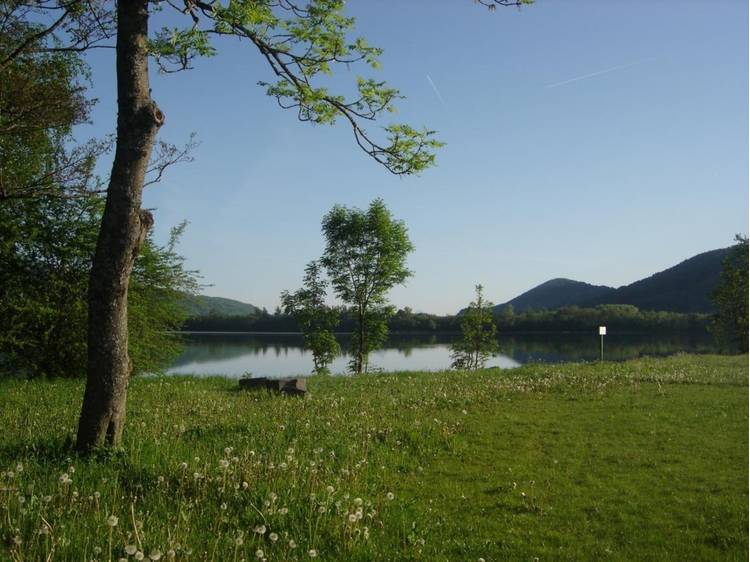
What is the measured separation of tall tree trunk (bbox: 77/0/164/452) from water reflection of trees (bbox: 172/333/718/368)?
54.7 m

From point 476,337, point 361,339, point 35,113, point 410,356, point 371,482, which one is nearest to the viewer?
point 371,482

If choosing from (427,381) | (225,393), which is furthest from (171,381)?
(427,381)

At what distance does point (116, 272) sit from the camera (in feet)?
27.7

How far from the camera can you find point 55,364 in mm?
21203

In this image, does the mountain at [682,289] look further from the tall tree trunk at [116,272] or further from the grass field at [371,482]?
the tall tree trunk at [116,272]

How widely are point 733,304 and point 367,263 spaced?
131 ft

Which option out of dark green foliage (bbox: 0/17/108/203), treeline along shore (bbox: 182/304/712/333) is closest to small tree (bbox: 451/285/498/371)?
dark green foliage (bbox: 0/17/108/203)

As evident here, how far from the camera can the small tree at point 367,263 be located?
46.4 meters

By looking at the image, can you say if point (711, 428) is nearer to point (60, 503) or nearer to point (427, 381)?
point (427, 381)

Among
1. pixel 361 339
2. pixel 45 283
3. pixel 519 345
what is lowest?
pixel 519 345

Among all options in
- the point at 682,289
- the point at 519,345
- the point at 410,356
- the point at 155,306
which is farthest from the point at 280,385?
the point at 682,289

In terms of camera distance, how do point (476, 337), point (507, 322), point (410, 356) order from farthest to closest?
point (507, 322) < point (410, 356) < point (476, 337)

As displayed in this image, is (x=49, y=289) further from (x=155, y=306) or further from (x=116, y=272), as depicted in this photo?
(x=116, y=272)

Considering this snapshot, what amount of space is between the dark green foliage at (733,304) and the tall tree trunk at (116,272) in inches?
2460
